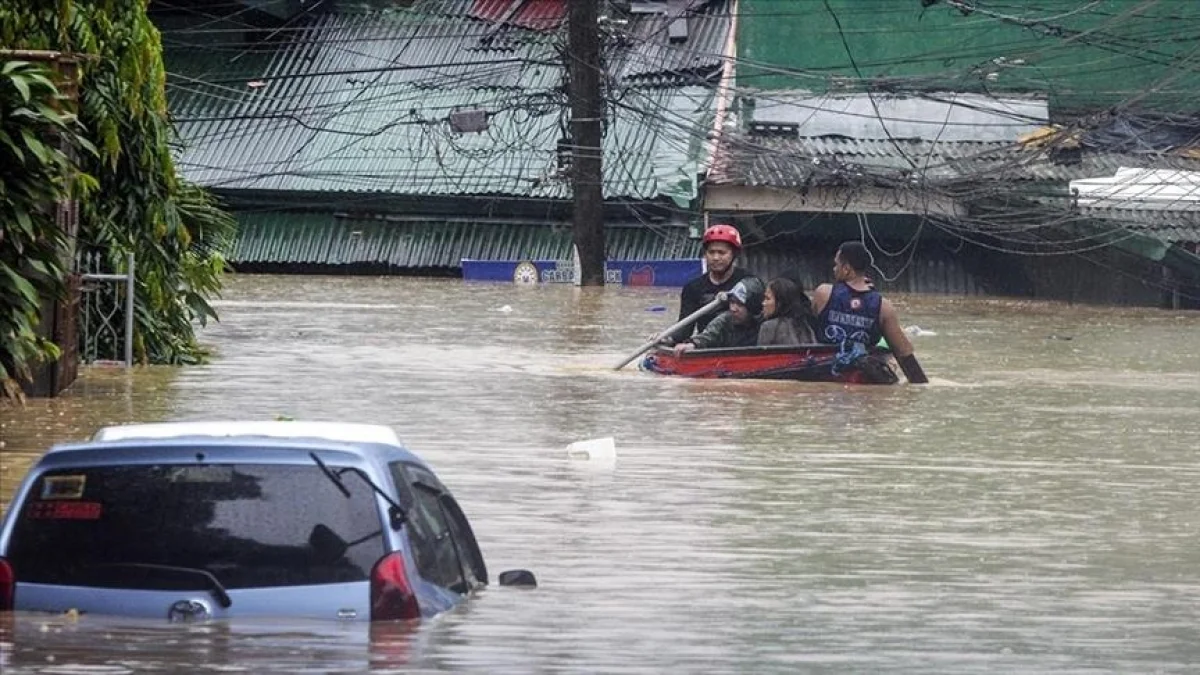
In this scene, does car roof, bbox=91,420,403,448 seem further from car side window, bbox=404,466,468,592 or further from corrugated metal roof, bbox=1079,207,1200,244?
corrugated metal roof, bbox=1079,207,1200,244

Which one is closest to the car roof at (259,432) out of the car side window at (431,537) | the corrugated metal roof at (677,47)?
the car side window at (431,537)

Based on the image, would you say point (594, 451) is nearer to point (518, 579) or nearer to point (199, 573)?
point (518, 579)

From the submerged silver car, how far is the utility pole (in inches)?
1113

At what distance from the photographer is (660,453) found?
54.1 ft

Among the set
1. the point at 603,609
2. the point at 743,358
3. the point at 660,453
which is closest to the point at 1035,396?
the point at 743,358

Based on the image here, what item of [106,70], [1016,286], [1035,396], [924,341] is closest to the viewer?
[106,70]

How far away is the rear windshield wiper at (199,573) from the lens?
816 centimetres

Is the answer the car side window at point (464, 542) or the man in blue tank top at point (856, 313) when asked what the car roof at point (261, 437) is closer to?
the car side window at point (464, 542)

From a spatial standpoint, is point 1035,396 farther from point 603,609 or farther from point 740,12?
point 740,12

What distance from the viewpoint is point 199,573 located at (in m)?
8.21

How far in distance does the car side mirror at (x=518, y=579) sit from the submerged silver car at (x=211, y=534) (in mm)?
1552

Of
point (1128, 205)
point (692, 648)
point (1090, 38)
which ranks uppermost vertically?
point (1090, 38)

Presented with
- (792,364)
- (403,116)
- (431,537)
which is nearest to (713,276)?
(792,364)

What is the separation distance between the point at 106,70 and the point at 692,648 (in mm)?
12119
